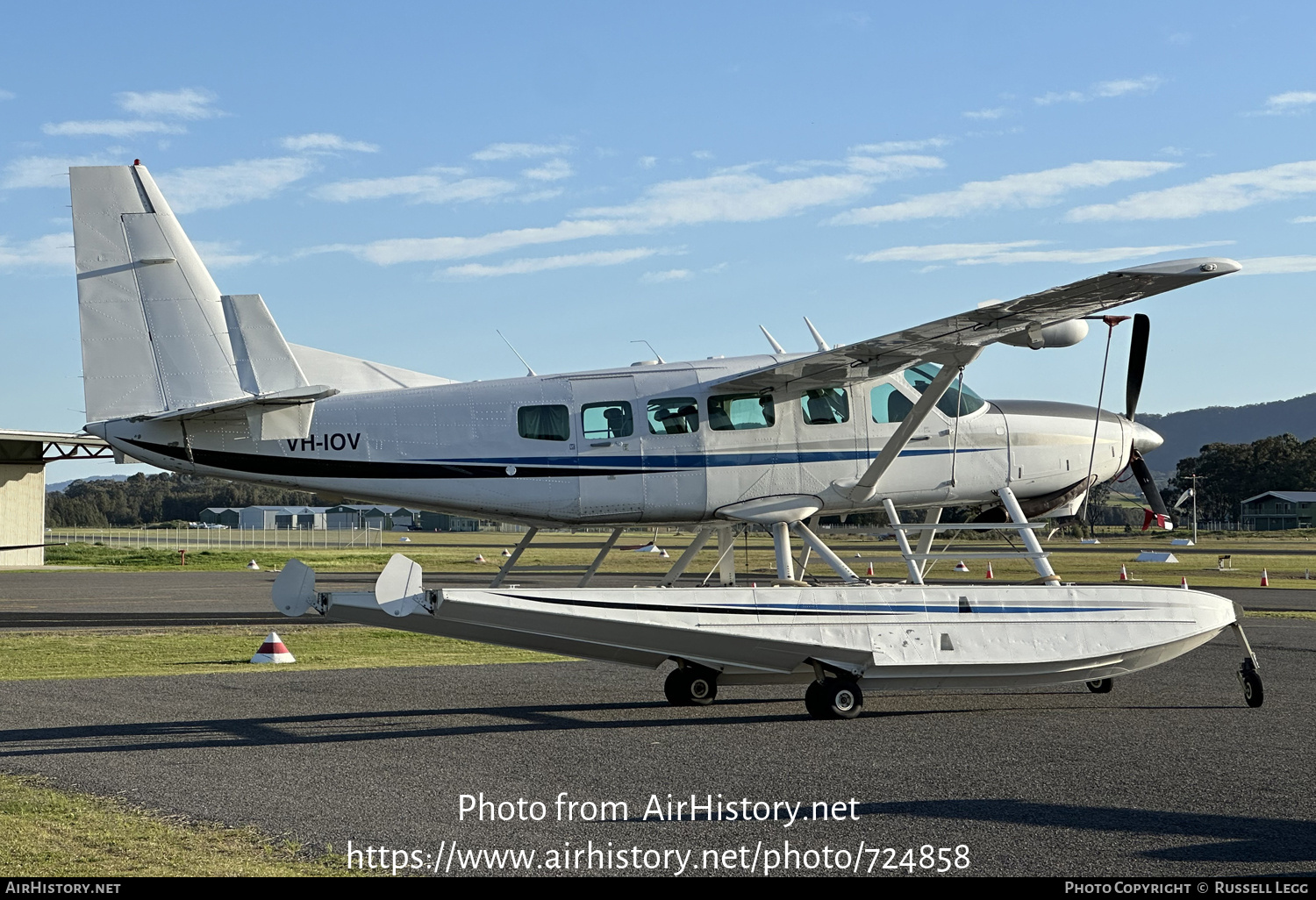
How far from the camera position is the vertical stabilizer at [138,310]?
42.5 feet

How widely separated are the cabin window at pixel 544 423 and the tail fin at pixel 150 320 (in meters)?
2.26

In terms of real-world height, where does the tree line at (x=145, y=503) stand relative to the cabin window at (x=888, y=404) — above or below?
below

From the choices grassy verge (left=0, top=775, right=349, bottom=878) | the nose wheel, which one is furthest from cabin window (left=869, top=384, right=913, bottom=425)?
grassy verge (left=0, top=775, right=349, bottom=878)

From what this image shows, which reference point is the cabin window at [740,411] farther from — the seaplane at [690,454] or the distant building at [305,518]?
the distant building at [305,518]

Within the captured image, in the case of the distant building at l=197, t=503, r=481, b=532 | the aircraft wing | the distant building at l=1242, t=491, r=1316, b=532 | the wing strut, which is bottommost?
the distant building at l=1242, t=491, r=1316, b=532

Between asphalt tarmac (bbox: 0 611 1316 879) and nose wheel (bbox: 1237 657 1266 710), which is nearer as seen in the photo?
asphalt tarmac (bbox: 0 611 1316 879)

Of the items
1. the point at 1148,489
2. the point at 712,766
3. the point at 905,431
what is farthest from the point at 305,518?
the point at 712,766

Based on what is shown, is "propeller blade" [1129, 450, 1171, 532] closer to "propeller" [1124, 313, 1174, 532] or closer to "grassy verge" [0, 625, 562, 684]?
"propeller" [1124, 313, 1174, 532]

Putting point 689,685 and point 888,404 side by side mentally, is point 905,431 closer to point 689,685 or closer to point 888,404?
point 888,404

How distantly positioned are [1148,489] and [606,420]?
6.99 m

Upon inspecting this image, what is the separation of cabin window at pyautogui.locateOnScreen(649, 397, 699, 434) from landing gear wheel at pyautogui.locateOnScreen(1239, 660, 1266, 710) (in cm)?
636

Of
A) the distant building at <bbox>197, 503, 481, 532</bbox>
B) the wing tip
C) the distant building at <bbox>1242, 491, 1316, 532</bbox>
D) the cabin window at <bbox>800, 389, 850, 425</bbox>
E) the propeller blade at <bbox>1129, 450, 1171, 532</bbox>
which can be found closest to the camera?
the wing tip


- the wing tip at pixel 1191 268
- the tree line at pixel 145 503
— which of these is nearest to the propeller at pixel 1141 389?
the wing tip at pixel 1191 268

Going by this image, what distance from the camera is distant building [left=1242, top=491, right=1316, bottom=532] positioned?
13200 centimetres
